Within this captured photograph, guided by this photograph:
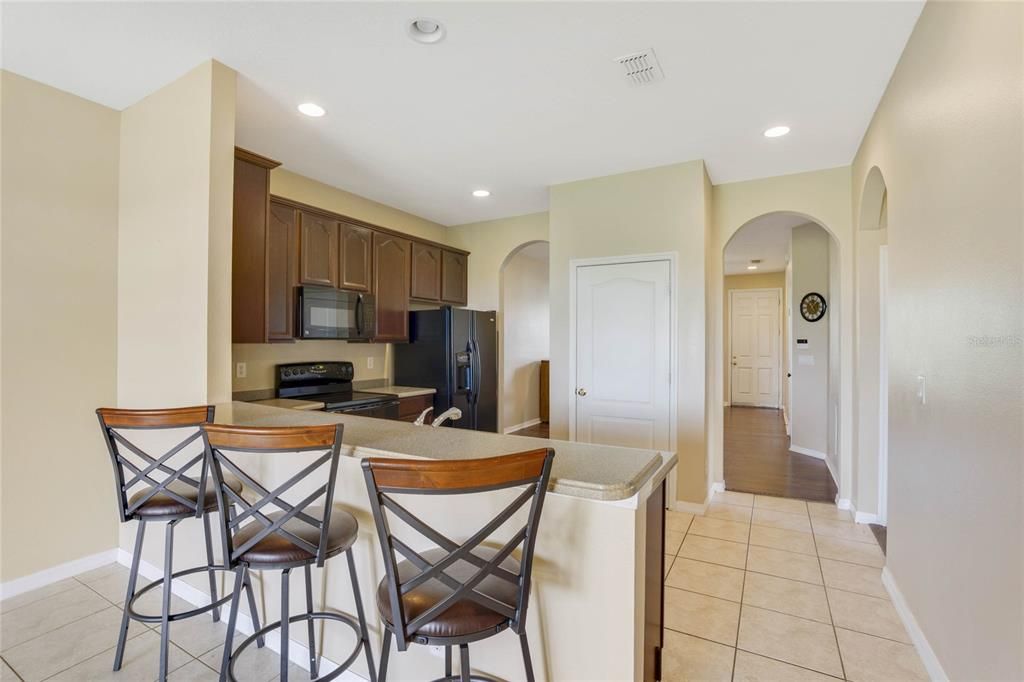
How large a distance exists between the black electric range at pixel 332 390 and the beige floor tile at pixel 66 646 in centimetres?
161

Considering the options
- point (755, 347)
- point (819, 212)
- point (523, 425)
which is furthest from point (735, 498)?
point (755, 347)

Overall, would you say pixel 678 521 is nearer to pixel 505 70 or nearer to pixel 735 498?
pixel 735 498

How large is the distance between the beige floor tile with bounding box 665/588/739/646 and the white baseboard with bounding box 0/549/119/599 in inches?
124

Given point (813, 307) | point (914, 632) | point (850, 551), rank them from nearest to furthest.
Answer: point (914, 632), point (850, 551), point (813, 307)

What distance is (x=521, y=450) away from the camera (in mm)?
1581

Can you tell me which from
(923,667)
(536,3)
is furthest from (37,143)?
(923,667)

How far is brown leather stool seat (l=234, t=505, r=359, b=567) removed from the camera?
141 centimetres

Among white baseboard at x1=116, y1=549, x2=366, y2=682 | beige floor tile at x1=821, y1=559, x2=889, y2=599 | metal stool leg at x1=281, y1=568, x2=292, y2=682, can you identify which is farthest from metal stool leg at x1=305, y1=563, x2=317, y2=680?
beige floor tile at x1=821, y1=559, x2=889, y2=599

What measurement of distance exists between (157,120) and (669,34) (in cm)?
267

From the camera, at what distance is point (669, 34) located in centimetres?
202

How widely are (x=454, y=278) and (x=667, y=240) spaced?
2.52 m

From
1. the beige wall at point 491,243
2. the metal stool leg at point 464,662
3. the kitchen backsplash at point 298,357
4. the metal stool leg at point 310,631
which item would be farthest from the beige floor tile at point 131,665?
the beige wall at point 491,243

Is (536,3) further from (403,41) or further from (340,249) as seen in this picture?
(340,249)

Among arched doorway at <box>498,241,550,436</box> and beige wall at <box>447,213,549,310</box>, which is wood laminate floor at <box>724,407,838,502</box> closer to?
arched doorway at <box>498,241,550,436</box>
